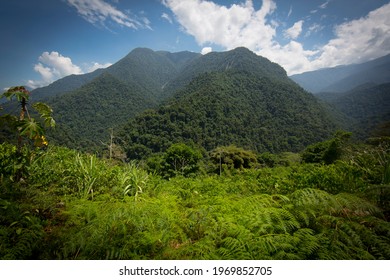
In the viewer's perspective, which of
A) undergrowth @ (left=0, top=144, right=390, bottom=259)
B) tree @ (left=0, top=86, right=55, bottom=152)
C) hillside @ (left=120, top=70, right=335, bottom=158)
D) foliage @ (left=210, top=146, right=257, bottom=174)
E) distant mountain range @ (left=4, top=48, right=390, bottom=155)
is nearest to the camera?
undergrowth @ (left=0, top=144, right=390, bottom=259)

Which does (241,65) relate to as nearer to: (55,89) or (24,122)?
(55,89)

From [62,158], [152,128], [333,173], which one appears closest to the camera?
[333,173]

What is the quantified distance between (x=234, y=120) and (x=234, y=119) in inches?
34.2

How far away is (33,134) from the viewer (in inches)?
102

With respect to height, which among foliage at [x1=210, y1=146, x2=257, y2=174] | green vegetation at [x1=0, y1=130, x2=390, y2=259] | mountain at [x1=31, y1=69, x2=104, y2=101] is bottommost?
foliage at [x1=210, y1=146, x2=257, y2=174]

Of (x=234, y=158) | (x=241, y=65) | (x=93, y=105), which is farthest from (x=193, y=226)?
(x=241, y=65)

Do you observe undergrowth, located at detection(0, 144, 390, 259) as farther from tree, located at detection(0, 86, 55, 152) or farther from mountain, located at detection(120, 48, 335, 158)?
mountain, located at detection(120, 48, 335, 158)

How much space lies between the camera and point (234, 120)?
74.4 meters

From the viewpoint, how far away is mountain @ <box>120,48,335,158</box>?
209 ft

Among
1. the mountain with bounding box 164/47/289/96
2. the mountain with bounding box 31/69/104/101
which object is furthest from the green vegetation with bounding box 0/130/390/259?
the mountain with bounding box 164/47/289/96

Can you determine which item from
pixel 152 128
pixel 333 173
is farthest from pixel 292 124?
pixel 333 173
